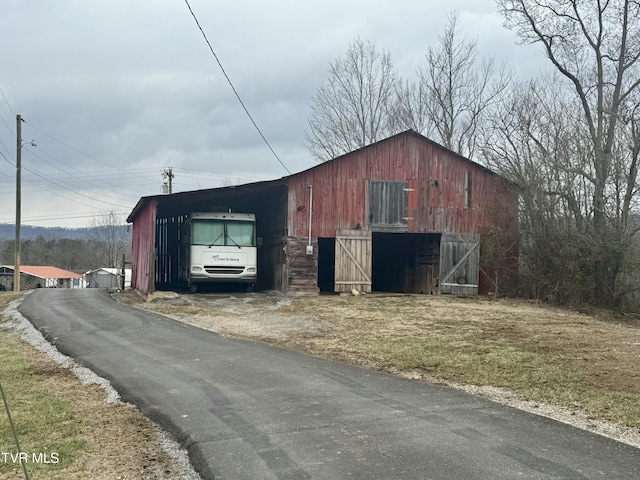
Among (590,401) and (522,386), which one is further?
(522,386)

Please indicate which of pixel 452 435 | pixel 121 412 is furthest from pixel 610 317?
pixel 121 412

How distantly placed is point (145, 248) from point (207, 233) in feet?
15.0

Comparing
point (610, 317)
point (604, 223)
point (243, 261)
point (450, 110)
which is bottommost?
point (610, 317)

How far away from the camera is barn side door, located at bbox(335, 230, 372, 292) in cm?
2275

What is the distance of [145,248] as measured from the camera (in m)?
24.7

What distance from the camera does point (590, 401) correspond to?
757cm

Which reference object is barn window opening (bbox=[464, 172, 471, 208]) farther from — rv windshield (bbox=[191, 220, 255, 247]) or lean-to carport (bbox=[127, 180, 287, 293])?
rv windshield (bbox=[191, 220, 255, 247])

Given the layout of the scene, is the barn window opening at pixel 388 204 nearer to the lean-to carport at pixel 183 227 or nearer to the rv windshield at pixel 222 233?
the lean-to carport at pixel 183 227

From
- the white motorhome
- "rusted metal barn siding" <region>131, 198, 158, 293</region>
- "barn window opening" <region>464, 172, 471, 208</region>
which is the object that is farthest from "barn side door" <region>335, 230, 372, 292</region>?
"rusted metal barn siding" <region>131, 198, 158, 293</region>

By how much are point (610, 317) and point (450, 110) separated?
22.8 m

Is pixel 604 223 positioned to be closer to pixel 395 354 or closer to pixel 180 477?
pixel 395 354

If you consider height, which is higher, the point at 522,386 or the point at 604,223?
the point at 604,223

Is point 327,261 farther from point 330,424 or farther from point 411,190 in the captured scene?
point 330,424

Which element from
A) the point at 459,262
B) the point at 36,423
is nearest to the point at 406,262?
the point at 459,262
